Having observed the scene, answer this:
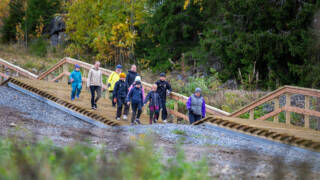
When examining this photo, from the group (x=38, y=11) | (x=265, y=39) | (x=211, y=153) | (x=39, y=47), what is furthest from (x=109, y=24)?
(x=211, y=153)

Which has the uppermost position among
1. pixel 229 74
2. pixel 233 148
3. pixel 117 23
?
pixel 117 23

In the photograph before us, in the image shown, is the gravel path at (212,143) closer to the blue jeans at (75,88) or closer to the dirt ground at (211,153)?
the dirt ground at (211,153)

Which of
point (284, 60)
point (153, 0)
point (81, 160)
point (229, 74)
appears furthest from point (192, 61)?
point (81, 160)

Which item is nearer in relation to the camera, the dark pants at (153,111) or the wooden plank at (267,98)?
the wooden plank at (267,98)

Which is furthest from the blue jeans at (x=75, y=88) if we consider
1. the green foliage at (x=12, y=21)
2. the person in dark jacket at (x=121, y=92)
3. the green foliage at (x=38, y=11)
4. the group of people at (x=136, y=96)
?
the green foliage at (x=12, y=21)

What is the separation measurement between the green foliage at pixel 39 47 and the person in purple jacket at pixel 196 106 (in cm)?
2409

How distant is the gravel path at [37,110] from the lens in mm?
13627

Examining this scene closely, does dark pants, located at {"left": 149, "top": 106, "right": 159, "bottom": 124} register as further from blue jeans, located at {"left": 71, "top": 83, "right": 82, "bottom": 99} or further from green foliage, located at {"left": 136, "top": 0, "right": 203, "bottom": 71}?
green foliage, located at {"left": 136, "top": 0, "right": 203, "bottom": 71}

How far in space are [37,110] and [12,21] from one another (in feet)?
86.6

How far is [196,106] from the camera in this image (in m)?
13.9

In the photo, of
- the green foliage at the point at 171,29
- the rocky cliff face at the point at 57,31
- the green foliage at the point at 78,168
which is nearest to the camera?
the green foliage at the point at 78,168

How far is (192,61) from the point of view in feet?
89.5

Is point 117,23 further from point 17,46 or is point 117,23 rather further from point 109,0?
point 17,46

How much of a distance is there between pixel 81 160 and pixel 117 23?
23.8m
